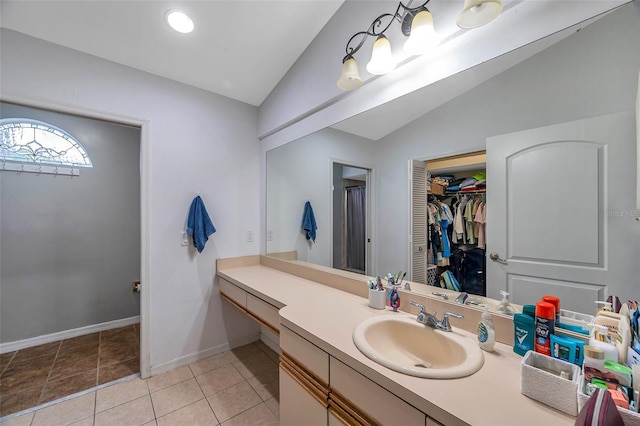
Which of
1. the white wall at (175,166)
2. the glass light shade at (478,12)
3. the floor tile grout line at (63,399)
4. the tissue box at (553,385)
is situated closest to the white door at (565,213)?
the tissue box at (553,385)

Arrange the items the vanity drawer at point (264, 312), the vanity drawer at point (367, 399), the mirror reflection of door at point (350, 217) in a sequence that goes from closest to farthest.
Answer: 1. the vanity drawer at point (367, 399)
2. the vanity drawer at point (264, 312)
3. the mirror reflection of door at point (350, 217)

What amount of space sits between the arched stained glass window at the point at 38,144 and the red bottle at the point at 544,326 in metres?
3.91

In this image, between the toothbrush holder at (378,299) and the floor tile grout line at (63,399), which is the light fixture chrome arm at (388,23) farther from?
the floor tile grout line at (63,399)

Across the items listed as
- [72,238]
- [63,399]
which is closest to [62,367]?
[63,399]

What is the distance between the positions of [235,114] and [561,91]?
2.36 metres

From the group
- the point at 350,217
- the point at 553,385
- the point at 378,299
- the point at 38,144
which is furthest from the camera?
the point at 38,144

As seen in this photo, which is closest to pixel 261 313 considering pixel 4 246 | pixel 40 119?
pixel 4 246

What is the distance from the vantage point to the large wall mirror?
825 mm

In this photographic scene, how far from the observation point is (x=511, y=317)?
102cm

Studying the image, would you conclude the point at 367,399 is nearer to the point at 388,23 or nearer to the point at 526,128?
the point at 526,128

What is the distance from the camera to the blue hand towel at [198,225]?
2143 mm

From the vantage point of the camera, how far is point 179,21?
1.64 meters

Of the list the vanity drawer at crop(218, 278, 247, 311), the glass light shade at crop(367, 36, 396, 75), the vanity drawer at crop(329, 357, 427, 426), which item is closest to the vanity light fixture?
the glass light shade at crop(367, 36, 396, 75)

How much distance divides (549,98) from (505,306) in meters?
0.85
